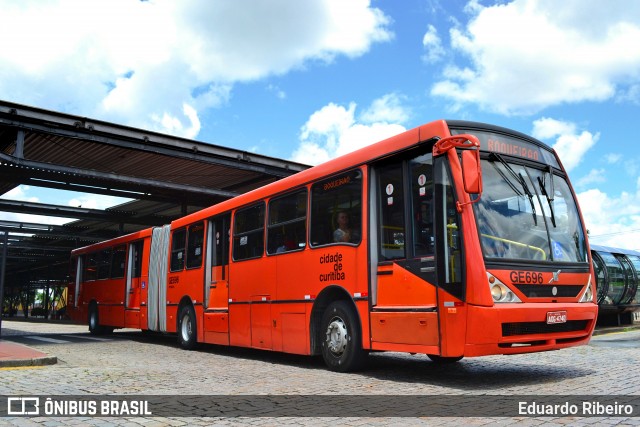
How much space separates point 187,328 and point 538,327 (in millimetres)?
8889

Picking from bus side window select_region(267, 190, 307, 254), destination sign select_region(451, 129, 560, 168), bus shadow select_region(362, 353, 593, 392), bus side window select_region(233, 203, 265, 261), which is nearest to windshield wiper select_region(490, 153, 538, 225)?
destination sign select_region(451, 129, 560, 168)

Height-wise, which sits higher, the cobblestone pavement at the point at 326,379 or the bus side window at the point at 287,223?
the bus side window at the point at 287,223

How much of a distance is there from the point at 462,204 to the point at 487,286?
Result: 3.18 ft

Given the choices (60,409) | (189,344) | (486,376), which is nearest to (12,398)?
(60,409)

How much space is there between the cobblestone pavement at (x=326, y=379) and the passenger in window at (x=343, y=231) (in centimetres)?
192

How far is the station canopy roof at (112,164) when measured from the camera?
14523 mm

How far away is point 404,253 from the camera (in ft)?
23.9

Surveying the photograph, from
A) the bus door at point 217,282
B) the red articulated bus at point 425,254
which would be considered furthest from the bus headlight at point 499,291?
the bus door at point 217,282

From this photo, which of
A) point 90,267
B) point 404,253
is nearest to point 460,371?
point 404,253

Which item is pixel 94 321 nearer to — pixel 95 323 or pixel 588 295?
pixel 95 323

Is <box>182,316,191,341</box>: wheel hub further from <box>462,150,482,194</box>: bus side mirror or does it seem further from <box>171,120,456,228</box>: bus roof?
<box>462,150,482,194</box>: bus side mirror

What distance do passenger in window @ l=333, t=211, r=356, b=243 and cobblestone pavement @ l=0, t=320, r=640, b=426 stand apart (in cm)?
192

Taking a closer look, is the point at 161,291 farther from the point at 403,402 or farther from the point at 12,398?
the point at 403,402

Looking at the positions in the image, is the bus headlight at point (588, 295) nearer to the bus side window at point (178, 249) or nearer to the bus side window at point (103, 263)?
the bus side window at point (178, 249)
